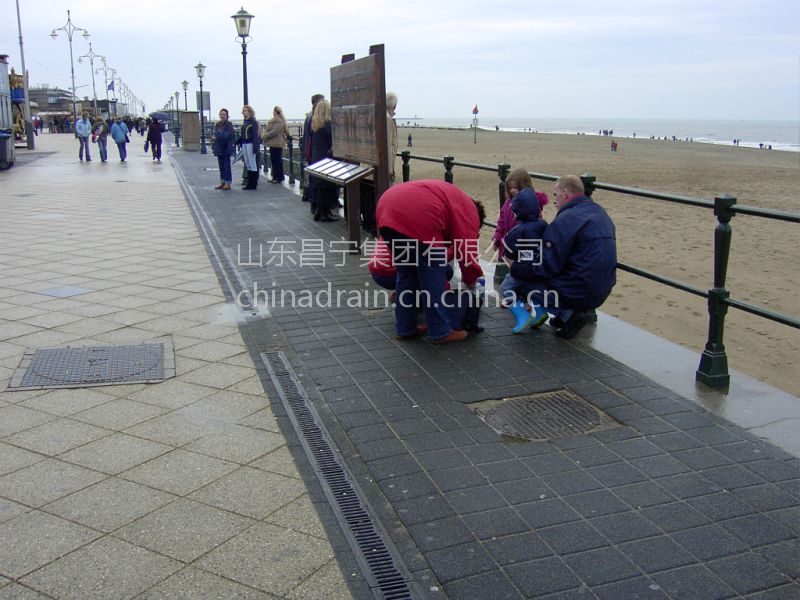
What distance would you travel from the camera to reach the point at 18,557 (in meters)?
3.11

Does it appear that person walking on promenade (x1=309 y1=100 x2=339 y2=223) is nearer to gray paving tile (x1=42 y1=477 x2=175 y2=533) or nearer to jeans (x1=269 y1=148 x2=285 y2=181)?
jeans (x1=269 y1=148 x2=285 y2=181)

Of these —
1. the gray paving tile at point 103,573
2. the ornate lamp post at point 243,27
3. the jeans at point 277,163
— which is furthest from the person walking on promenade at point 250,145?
the gray paving tile at point 103,573

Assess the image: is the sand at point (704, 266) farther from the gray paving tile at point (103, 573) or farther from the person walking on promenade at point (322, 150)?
the gray paving tile at point (103, 573)

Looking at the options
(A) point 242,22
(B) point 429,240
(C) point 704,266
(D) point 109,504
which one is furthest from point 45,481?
(A) point 242,22

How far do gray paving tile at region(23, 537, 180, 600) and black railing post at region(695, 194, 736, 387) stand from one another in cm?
336

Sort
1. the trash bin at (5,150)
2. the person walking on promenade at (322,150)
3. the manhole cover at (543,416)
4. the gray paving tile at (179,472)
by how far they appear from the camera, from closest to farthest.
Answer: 1. the gray paving tile at (179,472)
2. the manhole cover at (543,416)
3. the person walking on promenade at (322,150)
4. the trash bin at (5,150)

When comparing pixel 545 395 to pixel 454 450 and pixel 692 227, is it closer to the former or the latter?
pixel 454 450

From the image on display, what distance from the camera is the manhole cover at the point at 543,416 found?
429cm

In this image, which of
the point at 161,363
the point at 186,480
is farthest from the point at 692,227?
the point at 186,480

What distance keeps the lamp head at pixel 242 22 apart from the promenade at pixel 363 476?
629 inches

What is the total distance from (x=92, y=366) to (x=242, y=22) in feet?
57.5

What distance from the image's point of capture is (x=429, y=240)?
5.59 metres

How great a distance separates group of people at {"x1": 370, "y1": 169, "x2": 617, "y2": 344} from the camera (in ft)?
18.4

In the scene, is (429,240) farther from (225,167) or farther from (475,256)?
(225,167)
